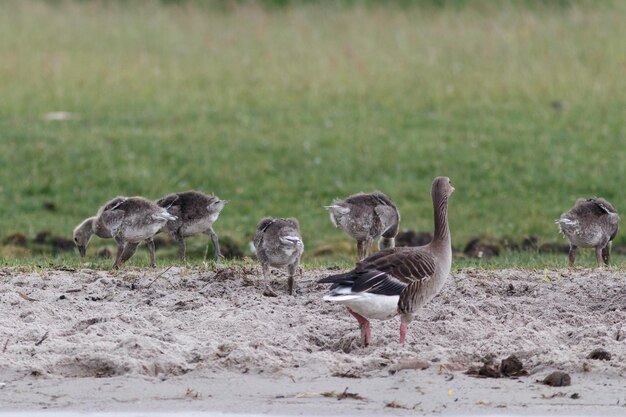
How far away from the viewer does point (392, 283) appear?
27.4 ft

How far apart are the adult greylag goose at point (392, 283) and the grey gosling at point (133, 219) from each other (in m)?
2.92

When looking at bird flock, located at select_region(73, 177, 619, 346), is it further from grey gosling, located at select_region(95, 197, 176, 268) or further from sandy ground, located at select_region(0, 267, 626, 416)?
sandy ground, located at select_region(0, 267, 626, 416)

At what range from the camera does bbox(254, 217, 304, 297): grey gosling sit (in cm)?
978

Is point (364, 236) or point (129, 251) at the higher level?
point (364, 236)

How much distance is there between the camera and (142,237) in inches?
431

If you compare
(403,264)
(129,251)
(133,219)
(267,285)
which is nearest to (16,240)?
(129,251)

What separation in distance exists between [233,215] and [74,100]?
22.7ft

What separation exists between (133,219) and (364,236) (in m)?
2.31

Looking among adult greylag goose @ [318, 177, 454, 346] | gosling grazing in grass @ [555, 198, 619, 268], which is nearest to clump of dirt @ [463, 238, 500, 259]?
gosling grazing in grass @ [555, 198, 619, 268]

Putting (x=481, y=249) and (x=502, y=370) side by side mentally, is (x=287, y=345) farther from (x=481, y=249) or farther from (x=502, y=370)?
(x=481, y=249)

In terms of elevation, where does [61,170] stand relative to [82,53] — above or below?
below

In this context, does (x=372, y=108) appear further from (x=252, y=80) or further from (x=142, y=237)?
(x=142, y=237)

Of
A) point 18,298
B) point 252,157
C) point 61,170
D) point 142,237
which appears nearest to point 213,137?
point 252,157

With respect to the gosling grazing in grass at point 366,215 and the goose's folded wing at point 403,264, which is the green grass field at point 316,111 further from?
the goose's folded wing at point 403,264
